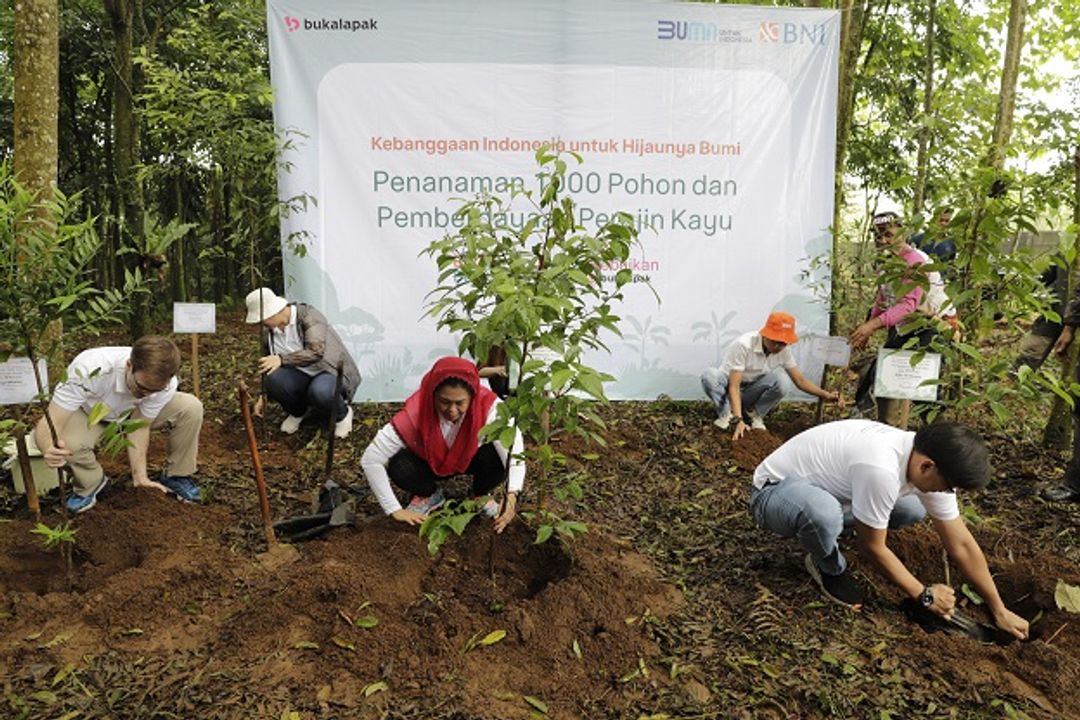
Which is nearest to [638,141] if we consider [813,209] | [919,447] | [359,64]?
[813,209]

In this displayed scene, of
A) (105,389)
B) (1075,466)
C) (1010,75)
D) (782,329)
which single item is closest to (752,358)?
(782,329)

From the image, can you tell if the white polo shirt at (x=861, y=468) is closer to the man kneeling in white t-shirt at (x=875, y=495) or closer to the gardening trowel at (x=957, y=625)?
the man kneeling in white t-shirt at (x=875, y=495)

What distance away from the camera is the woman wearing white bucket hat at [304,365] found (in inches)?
169

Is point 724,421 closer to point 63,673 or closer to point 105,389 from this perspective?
point 105,389

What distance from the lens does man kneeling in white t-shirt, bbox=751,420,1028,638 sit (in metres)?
2.38

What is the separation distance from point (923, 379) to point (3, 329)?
345 cm

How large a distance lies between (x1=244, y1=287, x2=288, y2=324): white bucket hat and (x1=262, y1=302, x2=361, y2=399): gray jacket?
0.18m

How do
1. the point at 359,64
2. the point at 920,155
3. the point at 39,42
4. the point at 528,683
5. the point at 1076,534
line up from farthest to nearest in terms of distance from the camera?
the point at 920,155
the point at 359,64
the point at 39,42
the point at 1076,534
the point at 528,683

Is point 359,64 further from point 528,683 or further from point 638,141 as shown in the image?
point 528,683

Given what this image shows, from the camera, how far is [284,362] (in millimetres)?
4270

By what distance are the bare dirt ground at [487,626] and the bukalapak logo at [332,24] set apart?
9.55ft

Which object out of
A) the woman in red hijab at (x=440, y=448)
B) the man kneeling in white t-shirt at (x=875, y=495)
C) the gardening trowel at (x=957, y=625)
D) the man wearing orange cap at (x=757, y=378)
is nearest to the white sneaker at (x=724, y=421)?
the man wearing orange cap at (x=757, y=378)

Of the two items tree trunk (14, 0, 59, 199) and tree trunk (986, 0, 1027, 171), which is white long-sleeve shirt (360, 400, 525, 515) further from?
tree trunk (986, 0, 1027, 171)

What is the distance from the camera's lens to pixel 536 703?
2.23 metres
